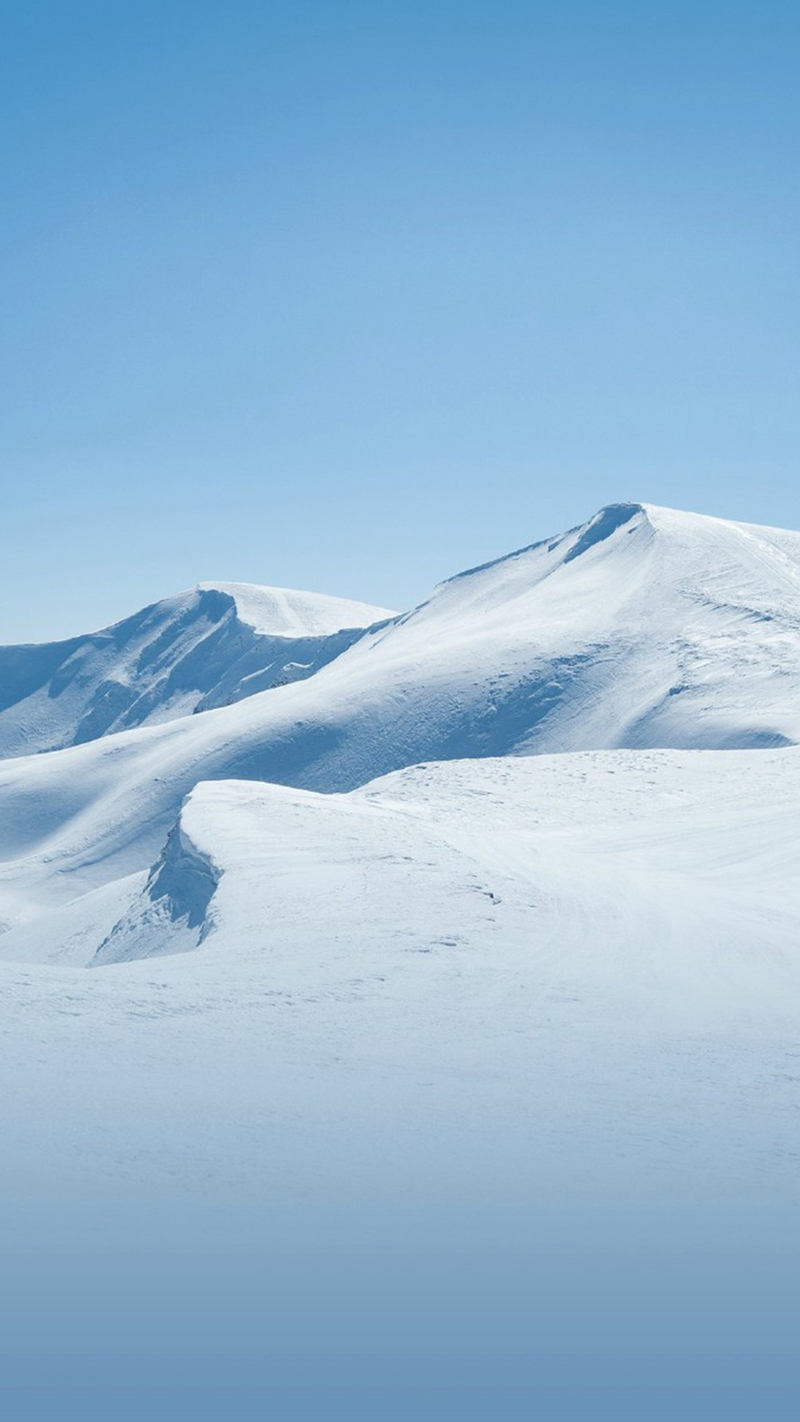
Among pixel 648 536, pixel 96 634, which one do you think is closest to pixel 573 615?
pixel 648 536

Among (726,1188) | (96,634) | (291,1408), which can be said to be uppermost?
(96,634)

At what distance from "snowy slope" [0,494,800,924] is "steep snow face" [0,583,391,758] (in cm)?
5906

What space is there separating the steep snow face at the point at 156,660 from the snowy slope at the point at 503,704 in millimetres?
59064

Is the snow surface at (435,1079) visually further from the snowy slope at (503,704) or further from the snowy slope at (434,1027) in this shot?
the snowy slope at (503,704)

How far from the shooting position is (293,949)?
44.3 ft

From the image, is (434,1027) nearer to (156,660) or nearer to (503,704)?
(503,704)

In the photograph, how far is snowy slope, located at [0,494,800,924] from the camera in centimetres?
6184

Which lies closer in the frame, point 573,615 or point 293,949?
point 293,949

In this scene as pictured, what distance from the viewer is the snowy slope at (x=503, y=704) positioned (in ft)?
203

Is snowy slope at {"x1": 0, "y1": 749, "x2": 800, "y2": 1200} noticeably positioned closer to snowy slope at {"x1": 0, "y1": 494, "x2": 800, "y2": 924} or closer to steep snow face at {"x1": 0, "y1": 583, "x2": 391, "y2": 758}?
snowy slope at {"x1": 0, "y1": 494, "x2": 800, "y2": 924}

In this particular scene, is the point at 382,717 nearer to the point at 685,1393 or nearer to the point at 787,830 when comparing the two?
the point at 787,830

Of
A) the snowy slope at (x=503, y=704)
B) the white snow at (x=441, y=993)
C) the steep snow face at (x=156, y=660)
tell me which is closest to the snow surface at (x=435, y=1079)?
the white snow at (x=441, y=993)

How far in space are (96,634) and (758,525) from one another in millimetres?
125772

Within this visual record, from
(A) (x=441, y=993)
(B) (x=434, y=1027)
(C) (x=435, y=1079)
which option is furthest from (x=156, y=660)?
(C) (x=435, y=1079)
